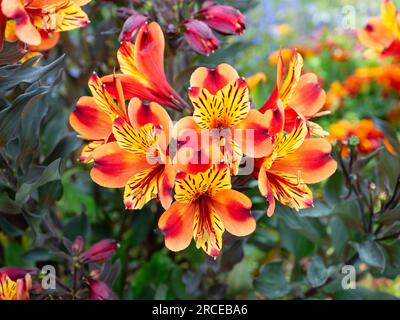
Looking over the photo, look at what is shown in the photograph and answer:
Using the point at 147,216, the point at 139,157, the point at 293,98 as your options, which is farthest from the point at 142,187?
the point at 147,216

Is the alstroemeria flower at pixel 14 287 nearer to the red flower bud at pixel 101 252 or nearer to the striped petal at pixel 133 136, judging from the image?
the red flower bud at pixel 101 252

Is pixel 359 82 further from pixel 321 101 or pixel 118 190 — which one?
pixel 321 101

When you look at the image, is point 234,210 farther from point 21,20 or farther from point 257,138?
point 21,20

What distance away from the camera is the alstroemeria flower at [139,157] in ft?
2.31

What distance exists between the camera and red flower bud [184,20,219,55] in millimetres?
923

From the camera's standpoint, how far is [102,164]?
738mm

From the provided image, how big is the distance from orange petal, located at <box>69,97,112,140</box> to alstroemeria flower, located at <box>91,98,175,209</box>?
0.07 meters

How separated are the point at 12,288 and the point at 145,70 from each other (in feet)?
1.23

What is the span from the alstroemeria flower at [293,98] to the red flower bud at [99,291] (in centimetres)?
40

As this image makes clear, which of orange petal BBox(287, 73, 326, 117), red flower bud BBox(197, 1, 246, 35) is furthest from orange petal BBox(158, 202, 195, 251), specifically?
red flower bud BBox(197, 1, 246, 35)

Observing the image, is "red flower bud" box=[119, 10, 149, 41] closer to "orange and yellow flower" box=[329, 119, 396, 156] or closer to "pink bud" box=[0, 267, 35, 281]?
"pink bud" box=[0, 267, 35, 281]

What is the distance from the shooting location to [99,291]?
927 millimetres
